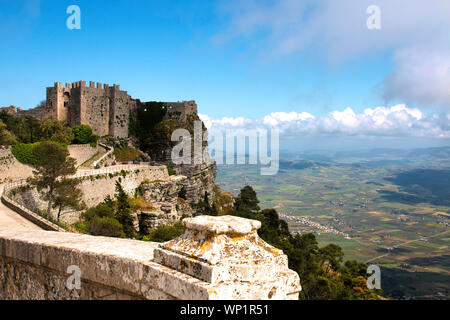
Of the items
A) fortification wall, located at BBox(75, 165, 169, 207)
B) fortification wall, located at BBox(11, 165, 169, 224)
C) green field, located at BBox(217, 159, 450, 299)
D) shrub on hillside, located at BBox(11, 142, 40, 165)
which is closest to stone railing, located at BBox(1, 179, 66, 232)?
fortification wall, located at BBox(11, 165, 169, 224)

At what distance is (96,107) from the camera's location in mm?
39938

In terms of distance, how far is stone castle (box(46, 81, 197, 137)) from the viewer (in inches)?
1532

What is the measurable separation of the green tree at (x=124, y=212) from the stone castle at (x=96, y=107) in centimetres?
1383

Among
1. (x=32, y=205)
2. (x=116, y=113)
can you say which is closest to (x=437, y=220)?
(x=116, y=113)

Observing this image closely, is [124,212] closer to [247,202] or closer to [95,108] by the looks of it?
[95,108]

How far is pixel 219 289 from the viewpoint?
8.55 feet

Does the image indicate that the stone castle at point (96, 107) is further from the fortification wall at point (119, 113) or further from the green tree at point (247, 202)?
the green tree at point (247, 202)

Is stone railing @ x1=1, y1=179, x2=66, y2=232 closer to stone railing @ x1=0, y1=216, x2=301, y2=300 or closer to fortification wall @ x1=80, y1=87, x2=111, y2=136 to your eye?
stone railing @ x1=0, y1=216, x2=301, y2=300

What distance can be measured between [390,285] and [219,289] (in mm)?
70937

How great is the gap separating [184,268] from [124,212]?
24243 mm

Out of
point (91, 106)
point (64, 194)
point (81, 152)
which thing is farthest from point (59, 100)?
point (64, 194)

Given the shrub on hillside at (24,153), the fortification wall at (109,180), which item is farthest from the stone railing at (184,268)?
the shrub on hillside at (24,153)

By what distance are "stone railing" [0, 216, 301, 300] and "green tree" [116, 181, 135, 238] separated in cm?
2080

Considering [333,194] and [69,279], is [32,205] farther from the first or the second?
[333,194]
